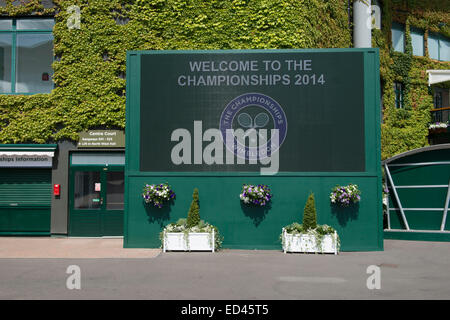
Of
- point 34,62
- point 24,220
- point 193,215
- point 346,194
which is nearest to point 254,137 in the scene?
point 193,215

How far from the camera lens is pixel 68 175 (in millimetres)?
16234

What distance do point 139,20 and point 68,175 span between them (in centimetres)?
631

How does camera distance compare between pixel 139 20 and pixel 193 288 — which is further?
pixel 139 20

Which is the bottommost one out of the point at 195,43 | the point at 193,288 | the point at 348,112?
the point at 193,288

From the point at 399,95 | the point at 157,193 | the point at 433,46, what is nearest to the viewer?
the point at 157,193

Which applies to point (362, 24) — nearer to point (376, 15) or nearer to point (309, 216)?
point (376, 15)

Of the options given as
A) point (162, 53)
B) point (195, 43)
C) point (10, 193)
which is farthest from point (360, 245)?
point (10, 193)

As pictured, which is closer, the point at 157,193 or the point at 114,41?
the point at 157,193

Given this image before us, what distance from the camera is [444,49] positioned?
26047mm

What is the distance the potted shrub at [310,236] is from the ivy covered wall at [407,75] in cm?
1122

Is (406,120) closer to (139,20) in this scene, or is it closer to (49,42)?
(139,20)

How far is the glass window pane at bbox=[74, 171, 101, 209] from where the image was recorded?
16.1m

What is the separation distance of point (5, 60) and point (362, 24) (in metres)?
15.4

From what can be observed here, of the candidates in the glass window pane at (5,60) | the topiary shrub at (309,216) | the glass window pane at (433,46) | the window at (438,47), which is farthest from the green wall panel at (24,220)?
the window at (438,47)
